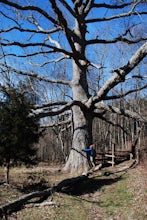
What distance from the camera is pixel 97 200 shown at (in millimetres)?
9188

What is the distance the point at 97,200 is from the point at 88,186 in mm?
1895

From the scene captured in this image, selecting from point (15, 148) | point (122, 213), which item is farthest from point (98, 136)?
point (122, 213)

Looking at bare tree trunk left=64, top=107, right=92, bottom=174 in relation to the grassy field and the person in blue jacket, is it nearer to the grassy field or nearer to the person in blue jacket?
the person in blue jacket

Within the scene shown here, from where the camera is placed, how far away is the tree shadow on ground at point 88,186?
10377mm

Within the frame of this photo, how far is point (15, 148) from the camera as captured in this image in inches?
396

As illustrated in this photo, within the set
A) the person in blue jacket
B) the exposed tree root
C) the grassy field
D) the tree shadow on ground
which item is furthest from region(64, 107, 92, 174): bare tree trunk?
the exposed tree root

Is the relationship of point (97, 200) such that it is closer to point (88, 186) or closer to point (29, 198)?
point (88, 186)

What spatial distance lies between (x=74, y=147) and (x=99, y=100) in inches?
112

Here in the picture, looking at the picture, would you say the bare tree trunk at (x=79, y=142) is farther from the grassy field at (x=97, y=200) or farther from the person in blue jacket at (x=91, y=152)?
the grassy field at (x=97, y=200)

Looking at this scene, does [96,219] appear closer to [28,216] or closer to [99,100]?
[28,216]

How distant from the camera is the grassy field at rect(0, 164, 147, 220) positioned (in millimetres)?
7254

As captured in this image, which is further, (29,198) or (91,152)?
(91,152)

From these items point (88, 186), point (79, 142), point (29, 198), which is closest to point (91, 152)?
point (79, 142)

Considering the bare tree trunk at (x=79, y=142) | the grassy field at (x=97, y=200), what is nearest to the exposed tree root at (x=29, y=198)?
the grassy field at (x=97, y=200)
